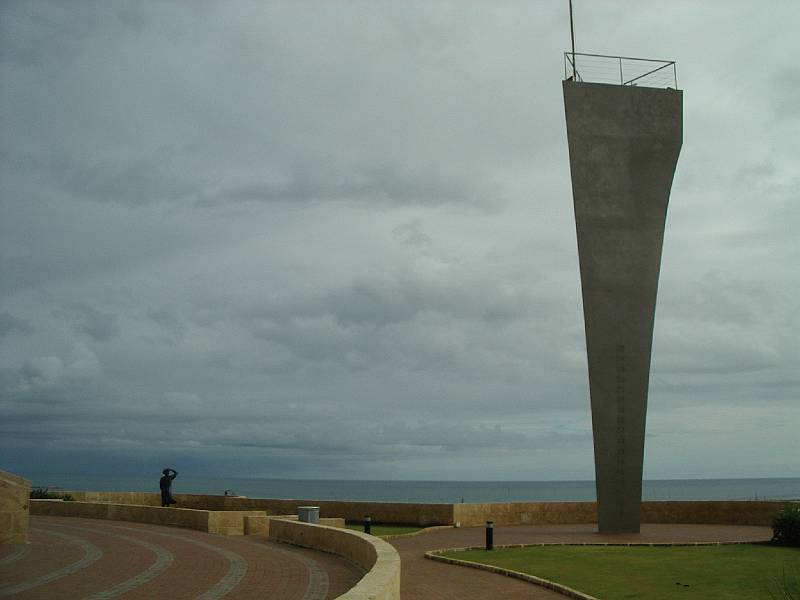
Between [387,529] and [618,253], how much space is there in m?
10.6

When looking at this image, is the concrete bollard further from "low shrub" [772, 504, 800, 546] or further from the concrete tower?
"low shrub" [772, 504, 800, 546]

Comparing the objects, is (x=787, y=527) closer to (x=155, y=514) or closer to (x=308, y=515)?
(x=308, y=515)

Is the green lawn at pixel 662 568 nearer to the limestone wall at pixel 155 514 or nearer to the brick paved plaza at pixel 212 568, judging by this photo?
the brick paved plaza at pixel 212 568

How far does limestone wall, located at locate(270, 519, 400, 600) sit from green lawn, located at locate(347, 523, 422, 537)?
13.3ft

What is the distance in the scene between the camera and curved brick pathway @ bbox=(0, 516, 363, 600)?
1215 cm

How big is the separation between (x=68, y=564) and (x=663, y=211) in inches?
695

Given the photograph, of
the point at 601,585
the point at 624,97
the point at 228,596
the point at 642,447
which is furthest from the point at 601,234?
the point at 228,596

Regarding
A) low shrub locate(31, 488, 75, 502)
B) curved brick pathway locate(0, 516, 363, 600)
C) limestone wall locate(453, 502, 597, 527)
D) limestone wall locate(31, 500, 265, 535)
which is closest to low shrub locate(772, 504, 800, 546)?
limestone wall locate(453, 502, 597, 527)

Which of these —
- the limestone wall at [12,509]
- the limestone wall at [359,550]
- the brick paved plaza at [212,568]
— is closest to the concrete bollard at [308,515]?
the limestone wall at [359,550]

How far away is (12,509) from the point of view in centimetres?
1727

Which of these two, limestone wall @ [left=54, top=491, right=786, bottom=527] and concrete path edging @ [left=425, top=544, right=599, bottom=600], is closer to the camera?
concrete path edging @ [left=425, top=544, right=599, bottom=600]

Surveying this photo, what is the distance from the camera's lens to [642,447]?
2331cm

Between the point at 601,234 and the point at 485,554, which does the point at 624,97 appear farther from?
the point at 485,554

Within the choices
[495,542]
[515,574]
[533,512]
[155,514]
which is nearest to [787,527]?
[495,542]
